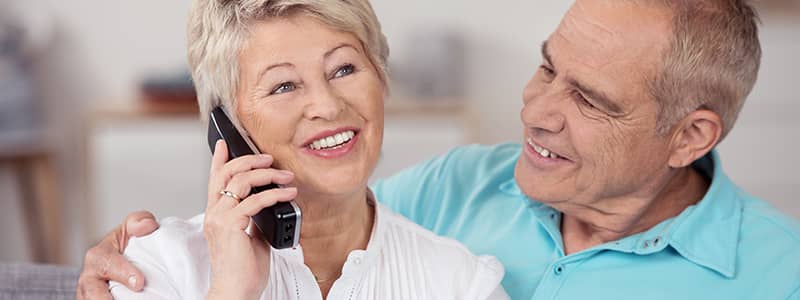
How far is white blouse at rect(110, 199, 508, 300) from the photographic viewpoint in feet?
4.77

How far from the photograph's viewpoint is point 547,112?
171 cm

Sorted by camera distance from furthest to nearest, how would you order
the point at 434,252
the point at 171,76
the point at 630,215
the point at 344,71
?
the point at 171,76
the point at 630,215
the point at 434,252
the point at 344,71

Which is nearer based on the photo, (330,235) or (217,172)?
(217,172)

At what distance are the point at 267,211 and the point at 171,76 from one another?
280 centimetres

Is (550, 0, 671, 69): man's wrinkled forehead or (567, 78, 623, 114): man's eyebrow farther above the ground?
(550, 0, 671, 69): man's wrinkled forehead

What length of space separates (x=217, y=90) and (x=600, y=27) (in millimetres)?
663

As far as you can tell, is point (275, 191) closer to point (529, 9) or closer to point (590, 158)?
point (590, 158)

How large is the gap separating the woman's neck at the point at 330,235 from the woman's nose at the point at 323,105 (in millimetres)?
162

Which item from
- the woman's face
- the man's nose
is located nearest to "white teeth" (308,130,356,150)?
the woman's face

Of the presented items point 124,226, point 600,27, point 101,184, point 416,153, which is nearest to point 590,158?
point 600,27

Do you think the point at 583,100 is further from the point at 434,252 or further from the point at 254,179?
the point at 254,179

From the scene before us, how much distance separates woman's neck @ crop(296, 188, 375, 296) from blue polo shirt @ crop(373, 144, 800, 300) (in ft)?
1.13

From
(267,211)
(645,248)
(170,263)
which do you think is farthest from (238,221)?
(645,248)

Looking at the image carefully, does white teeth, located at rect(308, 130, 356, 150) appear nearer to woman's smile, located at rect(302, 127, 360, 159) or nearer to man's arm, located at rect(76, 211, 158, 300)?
woman's smile, located at rect(302, 127, 360, 159)
